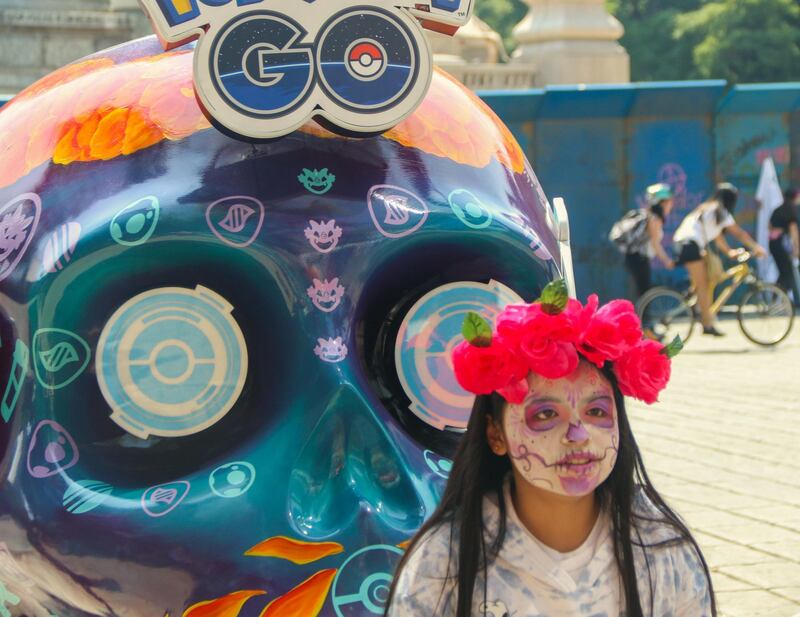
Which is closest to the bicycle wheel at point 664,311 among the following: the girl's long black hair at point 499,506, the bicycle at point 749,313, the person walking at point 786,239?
the bicycle at point 749,313

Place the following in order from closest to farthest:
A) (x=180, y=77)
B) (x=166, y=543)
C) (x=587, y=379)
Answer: (x=587, y=379), (x=166, y=543), (x=180, y=77)

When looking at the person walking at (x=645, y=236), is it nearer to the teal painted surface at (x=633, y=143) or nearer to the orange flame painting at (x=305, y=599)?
the teal painted surface at (x=633, y=143)

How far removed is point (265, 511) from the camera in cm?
327

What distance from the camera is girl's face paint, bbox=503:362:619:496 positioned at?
2.44 meters

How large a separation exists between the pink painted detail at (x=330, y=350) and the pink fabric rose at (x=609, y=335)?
1.10 m

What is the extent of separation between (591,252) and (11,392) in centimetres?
1257

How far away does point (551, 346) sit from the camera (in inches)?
92.3

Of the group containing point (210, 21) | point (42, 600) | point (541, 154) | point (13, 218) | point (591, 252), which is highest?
point (210, 21)

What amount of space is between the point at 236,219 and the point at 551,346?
1247mm

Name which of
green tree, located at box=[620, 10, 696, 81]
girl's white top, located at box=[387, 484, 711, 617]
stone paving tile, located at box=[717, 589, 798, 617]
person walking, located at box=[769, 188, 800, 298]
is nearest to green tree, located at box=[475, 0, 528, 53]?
green tree, located at box=[620, 10, 696, 81]

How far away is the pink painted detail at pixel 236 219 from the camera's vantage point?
11.2 feet

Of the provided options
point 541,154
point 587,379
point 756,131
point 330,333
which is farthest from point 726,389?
point 587,379

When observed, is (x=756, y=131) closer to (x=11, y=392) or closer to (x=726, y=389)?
(x=726, y=389)

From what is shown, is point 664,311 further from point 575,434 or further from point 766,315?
point 575,434
